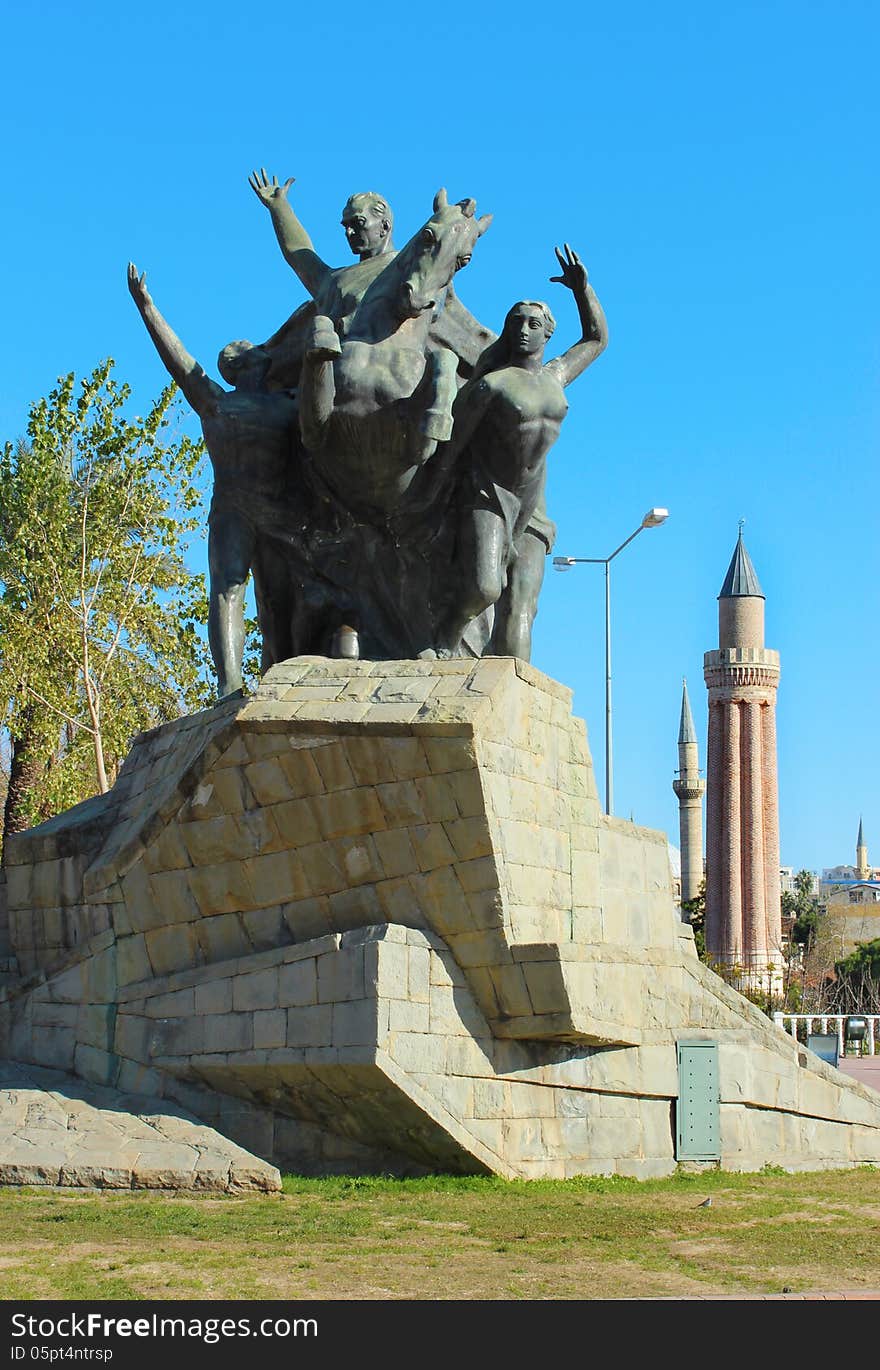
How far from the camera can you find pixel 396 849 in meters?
12.3

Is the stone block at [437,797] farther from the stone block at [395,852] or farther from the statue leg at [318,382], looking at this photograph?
the statue leg at [318,382]

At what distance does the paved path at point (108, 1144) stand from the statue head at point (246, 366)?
5949 millimetres

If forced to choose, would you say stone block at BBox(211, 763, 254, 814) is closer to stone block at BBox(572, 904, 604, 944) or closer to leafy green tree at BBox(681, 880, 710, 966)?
stone block at BBox(572, 904, 604, 944)

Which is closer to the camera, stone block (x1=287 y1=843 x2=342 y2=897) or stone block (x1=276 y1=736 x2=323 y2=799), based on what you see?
stone block (x1=276 y1=736 x2=323 y2=799)

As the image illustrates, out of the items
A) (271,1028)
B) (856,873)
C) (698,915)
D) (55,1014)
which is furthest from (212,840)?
(856,873)

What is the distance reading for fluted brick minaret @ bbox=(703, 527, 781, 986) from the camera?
7456 cm

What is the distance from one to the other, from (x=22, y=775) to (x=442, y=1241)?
2139 cm

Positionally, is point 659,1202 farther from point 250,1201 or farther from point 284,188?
point 284,188

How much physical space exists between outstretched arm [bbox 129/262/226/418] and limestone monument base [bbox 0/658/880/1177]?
2745 mm

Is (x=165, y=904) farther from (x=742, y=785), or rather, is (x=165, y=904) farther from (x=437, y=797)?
(x=742, y=785)

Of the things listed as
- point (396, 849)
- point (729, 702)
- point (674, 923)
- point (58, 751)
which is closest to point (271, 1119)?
point (396, 849)

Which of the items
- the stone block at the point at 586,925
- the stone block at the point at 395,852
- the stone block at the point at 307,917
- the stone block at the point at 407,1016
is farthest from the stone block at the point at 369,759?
the stone block at the point at 586,925

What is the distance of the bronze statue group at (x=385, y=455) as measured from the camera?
44.3 ft

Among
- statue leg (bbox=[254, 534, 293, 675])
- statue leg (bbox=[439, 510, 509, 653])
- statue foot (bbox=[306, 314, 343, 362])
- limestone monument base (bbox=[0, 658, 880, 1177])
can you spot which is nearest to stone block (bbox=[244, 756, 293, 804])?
limestone monument base (bbox=[0, 658, 880, 1177])
